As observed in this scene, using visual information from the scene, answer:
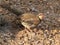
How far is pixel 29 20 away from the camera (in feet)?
9.04

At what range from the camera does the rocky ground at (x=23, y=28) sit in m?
2.74

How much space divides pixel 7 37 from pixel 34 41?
32 cm

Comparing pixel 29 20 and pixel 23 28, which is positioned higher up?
pixel 29 20

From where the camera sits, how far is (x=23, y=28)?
284 centimetres

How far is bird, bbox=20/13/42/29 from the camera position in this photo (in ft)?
9.04

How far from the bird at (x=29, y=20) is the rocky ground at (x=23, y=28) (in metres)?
0.06

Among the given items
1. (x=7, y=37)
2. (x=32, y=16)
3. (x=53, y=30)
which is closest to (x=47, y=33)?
(x=53, y=30)

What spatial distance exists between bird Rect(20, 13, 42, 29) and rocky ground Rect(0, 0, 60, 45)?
6 cm

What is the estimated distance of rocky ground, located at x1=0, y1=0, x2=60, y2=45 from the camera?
2738 millimetres

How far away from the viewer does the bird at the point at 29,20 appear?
276 cm

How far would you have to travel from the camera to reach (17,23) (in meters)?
2.85

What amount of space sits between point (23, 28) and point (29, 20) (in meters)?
0.15

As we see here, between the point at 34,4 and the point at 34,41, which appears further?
the point at 34,4

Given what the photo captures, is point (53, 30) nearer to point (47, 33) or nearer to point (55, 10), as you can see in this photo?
point (47, 33)
